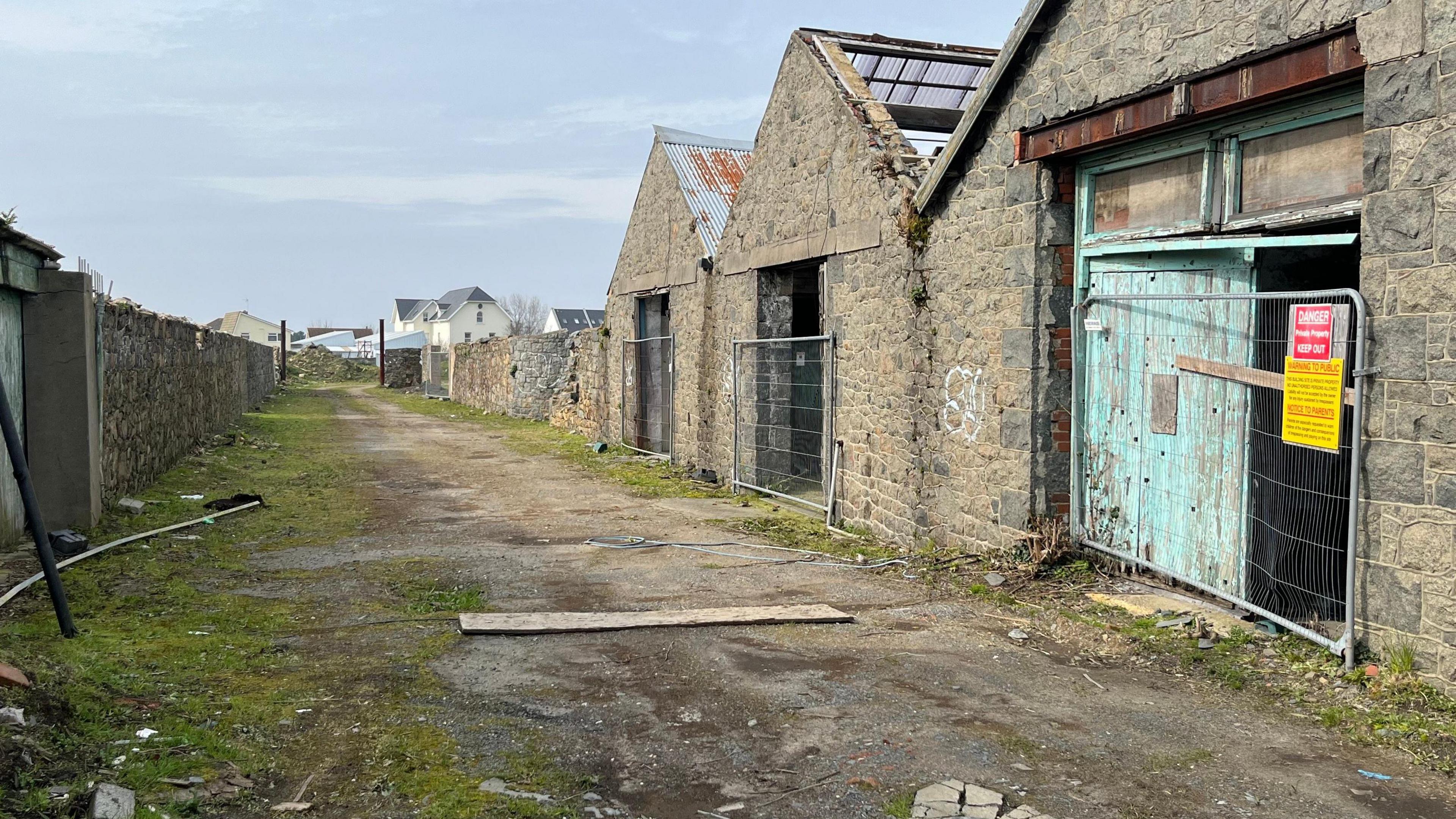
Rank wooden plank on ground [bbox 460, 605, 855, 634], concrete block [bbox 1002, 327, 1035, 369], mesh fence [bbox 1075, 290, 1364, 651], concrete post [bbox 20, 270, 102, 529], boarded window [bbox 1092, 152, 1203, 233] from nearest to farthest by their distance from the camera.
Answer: mesh fence [bbox 1075, 290, 1364, 651] < wooden plank on ground [bbox 460, 605, 855, 634] < boarded window [bbox 1092, 152, 1203, 233] < concrete block [bbox 1002, 327, 1035, 369] < concrete post [bbox 20, 270, 102, 529]

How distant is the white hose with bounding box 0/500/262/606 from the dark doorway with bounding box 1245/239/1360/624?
7084mm

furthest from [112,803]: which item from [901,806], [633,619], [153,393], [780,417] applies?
[153,393]

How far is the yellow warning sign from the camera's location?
17.1 ft

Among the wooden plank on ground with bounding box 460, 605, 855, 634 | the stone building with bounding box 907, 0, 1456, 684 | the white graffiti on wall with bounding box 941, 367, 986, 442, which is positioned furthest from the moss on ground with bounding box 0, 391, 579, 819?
the stone building with bounding box 907, 0, 1456, 684

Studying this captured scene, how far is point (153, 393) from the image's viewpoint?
1252cm

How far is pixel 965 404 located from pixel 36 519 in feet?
20.9

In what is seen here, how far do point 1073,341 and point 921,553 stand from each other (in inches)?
88.1

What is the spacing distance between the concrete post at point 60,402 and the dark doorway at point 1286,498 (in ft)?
29.9

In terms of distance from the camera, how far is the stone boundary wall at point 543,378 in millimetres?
20328

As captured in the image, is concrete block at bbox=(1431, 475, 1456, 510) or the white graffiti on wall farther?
the white graffiti on wall

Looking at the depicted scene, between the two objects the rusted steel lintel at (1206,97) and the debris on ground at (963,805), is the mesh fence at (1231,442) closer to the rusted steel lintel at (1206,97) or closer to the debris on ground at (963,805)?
the rusted steel lintel at (1206,97)

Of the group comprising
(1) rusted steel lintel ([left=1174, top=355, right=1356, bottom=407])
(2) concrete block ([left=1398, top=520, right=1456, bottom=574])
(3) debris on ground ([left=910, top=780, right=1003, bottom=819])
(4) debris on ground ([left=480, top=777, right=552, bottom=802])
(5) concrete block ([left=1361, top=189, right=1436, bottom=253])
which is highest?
(5) concrete block ([left=1361, top=189, right=1436, bottom=253])

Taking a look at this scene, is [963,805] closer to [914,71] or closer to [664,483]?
[914,71]

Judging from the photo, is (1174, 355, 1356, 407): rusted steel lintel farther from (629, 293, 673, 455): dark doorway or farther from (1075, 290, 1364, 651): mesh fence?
(629, 293, 673, 455): dark doorway
